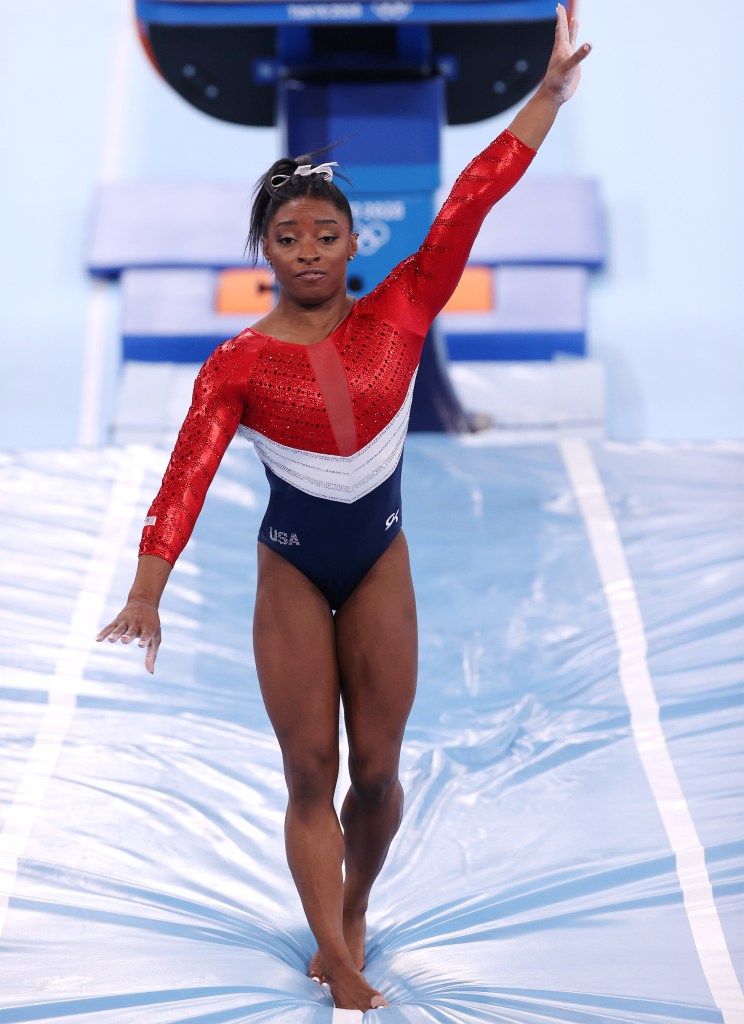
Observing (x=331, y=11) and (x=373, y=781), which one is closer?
(x=373, y=781)

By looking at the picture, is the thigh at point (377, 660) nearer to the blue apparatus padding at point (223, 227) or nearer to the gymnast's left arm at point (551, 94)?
the gymnast's left arm at point (551, 94)

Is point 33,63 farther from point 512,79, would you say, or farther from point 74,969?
point 74,969

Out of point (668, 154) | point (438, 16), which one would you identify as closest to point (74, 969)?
point (438, 16)

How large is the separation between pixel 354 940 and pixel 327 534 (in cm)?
77

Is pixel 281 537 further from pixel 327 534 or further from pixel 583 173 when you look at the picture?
pixel 583 173

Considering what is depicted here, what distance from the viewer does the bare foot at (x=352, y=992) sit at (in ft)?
7.68

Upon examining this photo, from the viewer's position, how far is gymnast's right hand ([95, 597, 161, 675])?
2.12 m

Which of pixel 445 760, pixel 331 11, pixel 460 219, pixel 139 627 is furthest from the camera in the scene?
pixel 331 11

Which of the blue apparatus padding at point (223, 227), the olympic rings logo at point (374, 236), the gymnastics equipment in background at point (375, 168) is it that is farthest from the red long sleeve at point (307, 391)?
the blue apparatus padding at point (223, 227)

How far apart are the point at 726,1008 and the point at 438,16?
314 cm

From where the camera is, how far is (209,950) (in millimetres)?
2521

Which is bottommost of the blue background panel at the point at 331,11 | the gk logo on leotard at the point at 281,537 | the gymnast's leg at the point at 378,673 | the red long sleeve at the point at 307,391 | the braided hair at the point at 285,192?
the gymnast's leg at the point at 378,673

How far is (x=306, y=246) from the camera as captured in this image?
2.34 metres

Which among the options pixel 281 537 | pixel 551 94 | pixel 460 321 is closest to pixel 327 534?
pixel 281 537
